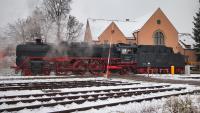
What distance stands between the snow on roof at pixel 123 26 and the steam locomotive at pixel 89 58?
21.3 m

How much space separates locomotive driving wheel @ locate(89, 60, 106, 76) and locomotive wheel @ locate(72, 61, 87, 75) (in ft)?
1.83

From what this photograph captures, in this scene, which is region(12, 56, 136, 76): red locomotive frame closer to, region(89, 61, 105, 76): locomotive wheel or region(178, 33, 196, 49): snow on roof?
region(89, 61, 105, 76): locomotive wheel

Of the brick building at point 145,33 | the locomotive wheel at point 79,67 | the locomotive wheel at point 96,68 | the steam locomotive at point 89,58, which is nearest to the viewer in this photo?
the steam locomotive at point 89,58

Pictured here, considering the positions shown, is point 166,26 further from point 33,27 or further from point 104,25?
point 33,27

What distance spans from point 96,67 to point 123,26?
98.2ft

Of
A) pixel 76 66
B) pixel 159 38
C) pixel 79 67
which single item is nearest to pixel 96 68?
pixel 79 67

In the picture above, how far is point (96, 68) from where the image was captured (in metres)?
25.3

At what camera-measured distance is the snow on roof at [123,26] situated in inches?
2016

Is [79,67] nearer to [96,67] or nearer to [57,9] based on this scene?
[96,67]

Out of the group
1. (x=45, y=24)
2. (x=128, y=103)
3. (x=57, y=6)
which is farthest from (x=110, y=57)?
(x=57, y=6)

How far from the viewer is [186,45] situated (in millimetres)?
56469

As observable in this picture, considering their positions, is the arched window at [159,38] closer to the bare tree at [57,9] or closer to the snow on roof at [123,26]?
the snow on roof at [123,26]

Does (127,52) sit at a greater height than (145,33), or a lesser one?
lesser

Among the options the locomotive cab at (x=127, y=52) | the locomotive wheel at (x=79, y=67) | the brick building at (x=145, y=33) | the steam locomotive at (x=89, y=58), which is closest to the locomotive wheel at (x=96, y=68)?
the steam locomotive at (x=89, y=58)
